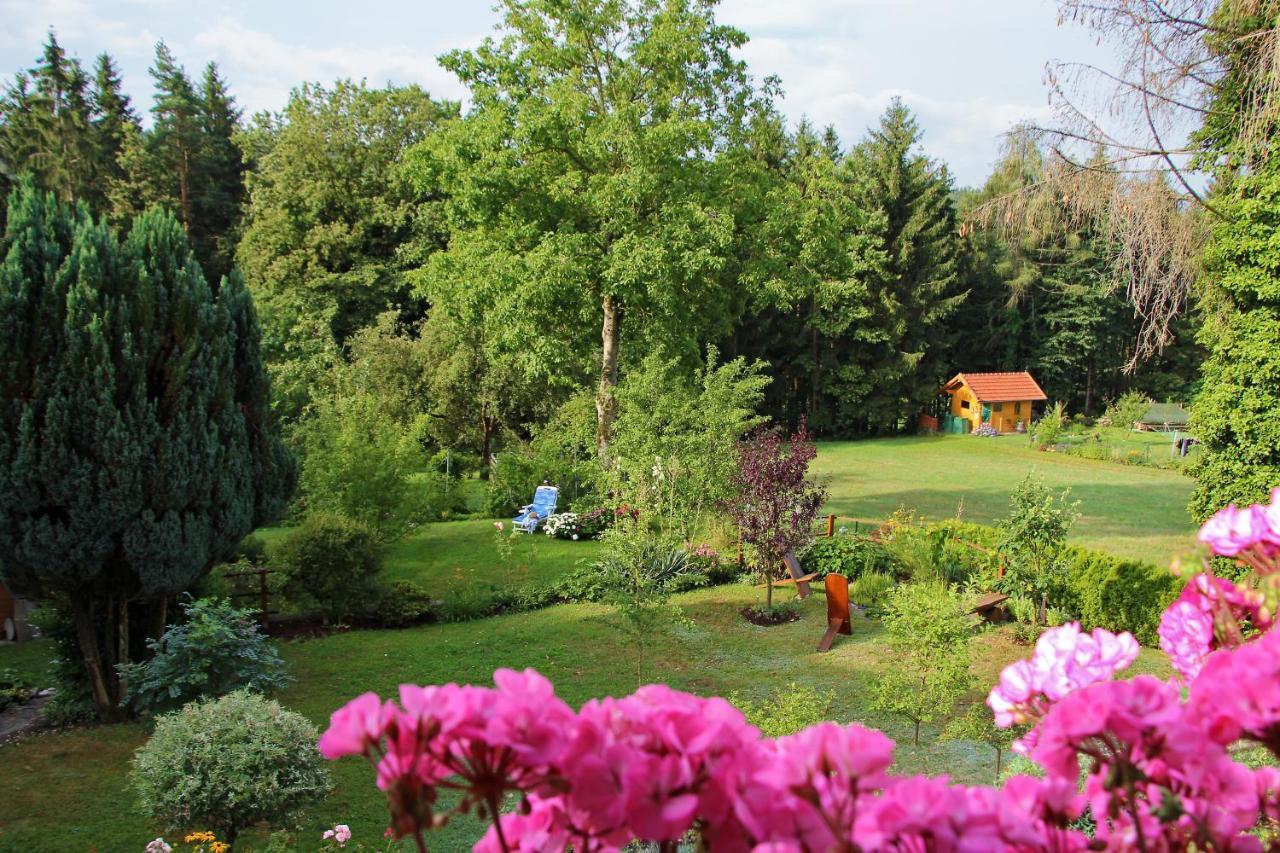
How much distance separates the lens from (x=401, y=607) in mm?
11094

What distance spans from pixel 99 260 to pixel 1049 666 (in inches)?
298

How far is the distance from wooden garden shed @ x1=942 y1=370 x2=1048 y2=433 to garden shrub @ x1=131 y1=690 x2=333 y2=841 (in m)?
34.2

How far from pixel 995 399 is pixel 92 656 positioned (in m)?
34.5

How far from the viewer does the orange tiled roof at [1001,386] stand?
3575 cm

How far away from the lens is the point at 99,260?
22.1 ft

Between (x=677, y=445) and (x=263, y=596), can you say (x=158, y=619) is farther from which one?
(x=677, y=445)

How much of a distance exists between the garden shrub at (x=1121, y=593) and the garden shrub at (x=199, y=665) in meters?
8.95

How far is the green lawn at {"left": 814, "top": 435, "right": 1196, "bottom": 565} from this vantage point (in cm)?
1670

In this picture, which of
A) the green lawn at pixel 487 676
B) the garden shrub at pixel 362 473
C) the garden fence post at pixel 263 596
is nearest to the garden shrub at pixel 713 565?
the green lawn at pixel 487 676

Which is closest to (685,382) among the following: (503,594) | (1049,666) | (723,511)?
(723,511)

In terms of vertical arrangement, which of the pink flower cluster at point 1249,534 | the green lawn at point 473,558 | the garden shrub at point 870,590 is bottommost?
the green lawn at point 473,558

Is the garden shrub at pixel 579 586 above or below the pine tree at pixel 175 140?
below

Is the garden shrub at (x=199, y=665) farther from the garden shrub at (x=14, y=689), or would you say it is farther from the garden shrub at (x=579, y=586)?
the garden shrub at (x=579, y=586)

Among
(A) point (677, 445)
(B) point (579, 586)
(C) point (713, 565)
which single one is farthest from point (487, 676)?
(A) point (677, 445)
